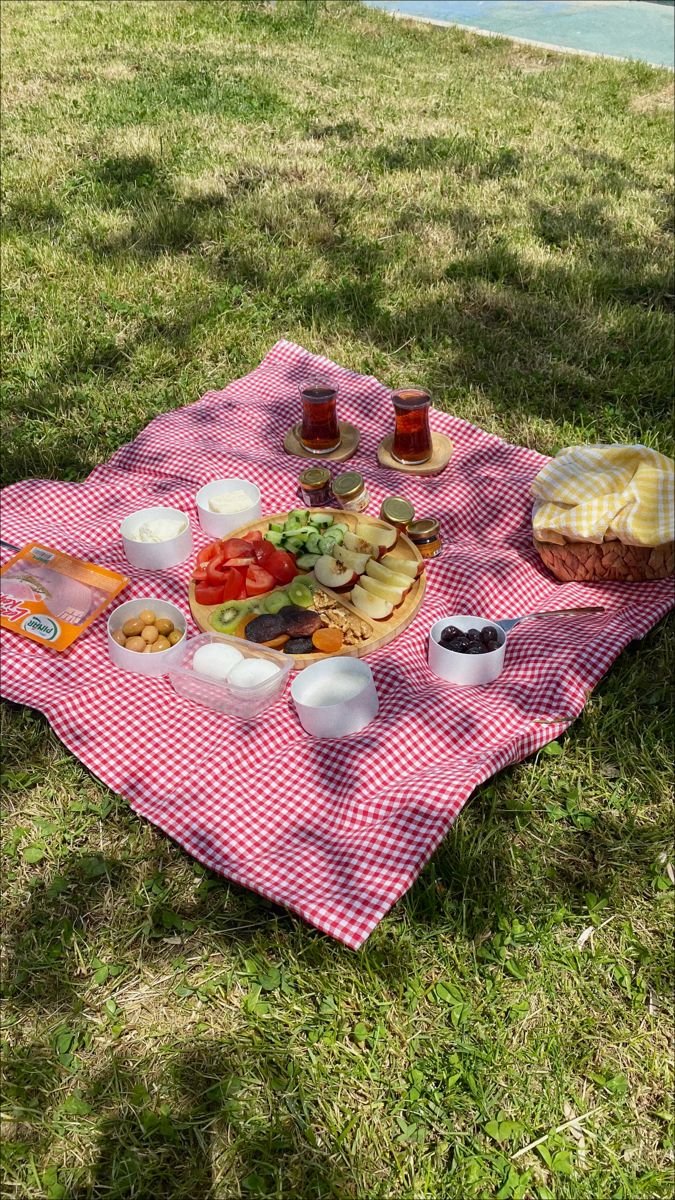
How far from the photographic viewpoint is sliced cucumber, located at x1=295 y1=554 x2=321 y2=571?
12.9 feet

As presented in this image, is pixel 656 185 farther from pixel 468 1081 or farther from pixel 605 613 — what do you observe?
pixel 468 1081

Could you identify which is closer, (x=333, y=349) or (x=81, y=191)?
(x=333, y=349)

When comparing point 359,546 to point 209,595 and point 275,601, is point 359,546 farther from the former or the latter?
point 209,595

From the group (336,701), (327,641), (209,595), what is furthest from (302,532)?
(336,701)

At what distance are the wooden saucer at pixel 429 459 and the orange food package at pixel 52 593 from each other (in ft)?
5.36

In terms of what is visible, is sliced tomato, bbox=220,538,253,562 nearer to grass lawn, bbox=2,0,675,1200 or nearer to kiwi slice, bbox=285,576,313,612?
kiwi slice, bbox=285,576,313,612

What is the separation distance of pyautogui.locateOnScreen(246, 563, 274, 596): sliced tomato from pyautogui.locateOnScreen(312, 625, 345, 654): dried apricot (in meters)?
0.42

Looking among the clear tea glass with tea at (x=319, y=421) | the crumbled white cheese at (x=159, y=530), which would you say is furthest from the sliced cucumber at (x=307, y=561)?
the clear tea glass with tea at (x=319, y=421)

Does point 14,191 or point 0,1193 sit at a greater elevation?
point 14,191

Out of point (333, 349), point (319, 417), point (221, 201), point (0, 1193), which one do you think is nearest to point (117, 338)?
point (333, 349)

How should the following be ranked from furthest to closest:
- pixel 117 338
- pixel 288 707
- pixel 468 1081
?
pixel 117 338, pixel 288 707, pixel 468 1081

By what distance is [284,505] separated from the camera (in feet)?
15.6

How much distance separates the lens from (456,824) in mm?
3139

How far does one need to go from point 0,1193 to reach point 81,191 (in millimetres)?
7992
